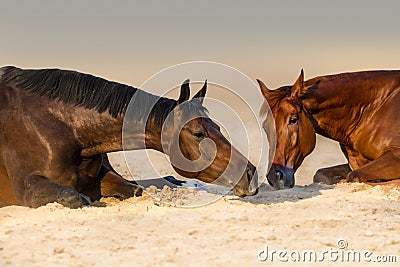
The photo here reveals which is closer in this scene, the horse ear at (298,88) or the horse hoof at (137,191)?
the horse hoof at (137,191)

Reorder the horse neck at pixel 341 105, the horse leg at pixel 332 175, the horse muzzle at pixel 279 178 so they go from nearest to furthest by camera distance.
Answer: the horse muzzle at pixel 279 178, the horse neck at pixel 341 105, the horse leg at pixel 332 175

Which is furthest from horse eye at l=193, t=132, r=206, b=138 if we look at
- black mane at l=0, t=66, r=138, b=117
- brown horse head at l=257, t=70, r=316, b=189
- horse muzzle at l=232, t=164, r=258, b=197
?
brown horse head at l=257, t=70, r=316, b=189

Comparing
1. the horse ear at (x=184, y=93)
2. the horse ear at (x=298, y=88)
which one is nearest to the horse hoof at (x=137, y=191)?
the horse ear at (x=184, y=93)

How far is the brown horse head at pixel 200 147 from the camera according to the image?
5230mm

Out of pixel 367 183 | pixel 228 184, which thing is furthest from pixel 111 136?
pixel 367 183

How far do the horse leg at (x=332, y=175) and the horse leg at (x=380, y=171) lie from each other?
3.13 ft

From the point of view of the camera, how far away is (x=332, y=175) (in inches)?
313

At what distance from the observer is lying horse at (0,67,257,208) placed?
546cm

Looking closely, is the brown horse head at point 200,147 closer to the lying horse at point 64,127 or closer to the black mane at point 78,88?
the lying horse at point 64,127

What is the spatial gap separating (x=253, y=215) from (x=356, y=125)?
3.04 m

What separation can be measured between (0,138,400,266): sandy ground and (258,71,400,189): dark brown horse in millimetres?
1046

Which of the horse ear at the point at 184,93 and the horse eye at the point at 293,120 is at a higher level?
the horse ear at the point at 184,93
